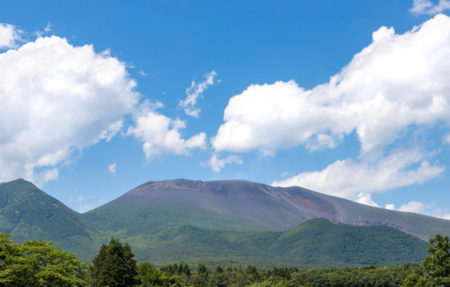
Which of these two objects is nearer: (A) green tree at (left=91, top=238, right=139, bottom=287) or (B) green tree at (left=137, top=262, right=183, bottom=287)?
(A) green tree at (left=91, top=238, right=139, bottom=287)

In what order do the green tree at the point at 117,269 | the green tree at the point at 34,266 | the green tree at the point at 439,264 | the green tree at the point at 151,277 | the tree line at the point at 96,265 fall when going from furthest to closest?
1. the green tree at the point at 151,277
2. the green tree at the point at 439,264
3. the green tree at the point at 117,269
4. the tree line at the point at 96,265
5. the green tree at the point at 34,266

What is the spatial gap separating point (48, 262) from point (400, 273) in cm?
11534

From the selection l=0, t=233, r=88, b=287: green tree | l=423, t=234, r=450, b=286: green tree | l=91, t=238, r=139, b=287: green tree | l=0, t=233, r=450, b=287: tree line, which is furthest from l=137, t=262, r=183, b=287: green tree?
l=423, t=234, r=450, b=286: green tree

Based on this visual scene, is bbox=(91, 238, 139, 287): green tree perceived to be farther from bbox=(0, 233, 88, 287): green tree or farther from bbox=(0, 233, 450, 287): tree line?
bbox=(0, 233, 88, 287): green tree

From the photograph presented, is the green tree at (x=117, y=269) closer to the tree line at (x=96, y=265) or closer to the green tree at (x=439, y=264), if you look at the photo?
the tree line at (x=96, y=265)

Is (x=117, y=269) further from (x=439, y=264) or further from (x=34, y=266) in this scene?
(x=439, y=264)

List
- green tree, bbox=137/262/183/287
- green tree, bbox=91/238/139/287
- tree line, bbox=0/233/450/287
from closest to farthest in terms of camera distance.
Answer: tree line, bbox=0/233/450/287
green tree, bbox=91/238/139/287
green tree, bbox=137/262/183/287

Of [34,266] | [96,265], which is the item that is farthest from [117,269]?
[96,265]

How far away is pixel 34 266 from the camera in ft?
164

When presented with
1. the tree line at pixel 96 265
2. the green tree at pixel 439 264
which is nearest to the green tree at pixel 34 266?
the tree line at pixel 96 265

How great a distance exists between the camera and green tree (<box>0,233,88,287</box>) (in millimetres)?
46219

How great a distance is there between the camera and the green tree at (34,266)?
152 ft

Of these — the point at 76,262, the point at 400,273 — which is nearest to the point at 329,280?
the point at 400,273

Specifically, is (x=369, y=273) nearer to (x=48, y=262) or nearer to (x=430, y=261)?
(x=430, y=261)
